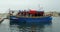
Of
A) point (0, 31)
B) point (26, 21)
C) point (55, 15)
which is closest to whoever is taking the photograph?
point (0, 31)

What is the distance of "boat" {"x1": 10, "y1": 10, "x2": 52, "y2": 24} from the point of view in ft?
239

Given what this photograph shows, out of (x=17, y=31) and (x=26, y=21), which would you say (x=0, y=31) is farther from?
(x=26, y=21)

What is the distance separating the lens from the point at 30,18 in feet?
238

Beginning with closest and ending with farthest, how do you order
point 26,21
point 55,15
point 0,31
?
point 0,31, point 26,21, point 55,15

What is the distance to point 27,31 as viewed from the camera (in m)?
48.5

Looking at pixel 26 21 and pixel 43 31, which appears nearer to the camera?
pixel 43 31

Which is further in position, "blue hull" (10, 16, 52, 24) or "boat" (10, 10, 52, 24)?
"boat" (10, 10, 52, 24)

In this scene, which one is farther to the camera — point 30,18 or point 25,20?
point 25,20

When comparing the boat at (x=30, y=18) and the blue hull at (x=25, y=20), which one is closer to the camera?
the blue hull at (x=25, y=20)

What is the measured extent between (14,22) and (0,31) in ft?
83.2

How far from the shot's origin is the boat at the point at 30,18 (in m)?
72.8

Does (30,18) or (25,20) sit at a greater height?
(30,18)

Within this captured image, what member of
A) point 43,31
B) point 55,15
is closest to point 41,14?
point 43,31

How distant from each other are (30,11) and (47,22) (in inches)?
234
